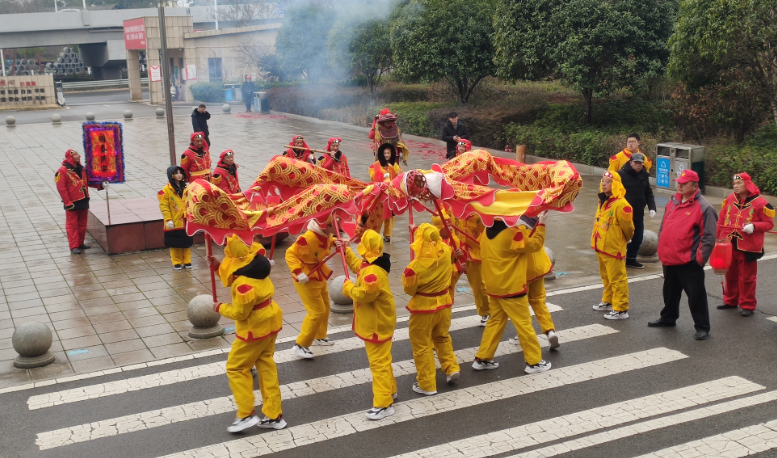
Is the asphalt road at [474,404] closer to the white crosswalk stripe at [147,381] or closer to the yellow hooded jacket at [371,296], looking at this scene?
the white crosswalk stripe at [147,381]

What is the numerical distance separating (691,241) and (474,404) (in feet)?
11.1

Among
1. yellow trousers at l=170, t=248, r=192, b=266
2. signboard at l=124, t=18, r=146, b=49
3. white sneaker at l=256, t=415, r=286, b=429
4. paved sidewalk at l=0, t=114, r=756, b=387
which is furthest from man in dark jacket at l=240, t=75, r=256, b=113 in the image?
white sneaker at l=256, t=415, r=286, b=429

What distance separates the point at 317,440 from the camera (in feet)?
22.3

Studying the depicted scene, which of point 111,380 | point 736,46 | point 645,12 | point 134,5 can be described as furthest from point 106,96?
point 111,380

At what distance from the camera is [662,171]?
17.2 metres

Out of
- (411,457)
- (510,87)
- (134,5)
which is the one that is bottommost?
(411,457)

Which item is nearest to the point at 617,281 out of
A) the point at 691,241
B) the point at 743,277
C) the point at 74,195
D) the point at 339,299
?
the point at 691,241

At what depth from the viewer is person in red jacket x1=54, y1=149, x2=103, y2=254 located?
1284 centimetres

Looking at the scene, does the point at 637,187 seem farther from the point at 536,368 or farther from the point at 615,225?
the point at 536,368

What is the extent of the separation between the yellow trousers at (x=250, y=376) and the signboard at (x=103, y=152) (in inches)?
314

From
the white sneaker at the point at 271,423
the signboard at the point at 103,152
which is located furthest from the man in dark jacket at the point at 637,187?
the signboard at the point at 103,152

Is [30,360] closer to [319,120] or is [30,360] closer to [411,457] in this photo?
[411,457]

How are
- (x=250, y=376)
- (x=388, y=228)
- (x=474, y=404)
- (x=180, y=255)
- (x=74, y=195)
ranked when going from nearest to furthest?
(x=250, y=376) → (x=474, y=404) → (x=180, y=255) → (x=74, y=195) → (x=388, y=228)

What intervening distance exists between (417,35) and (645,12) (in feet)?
26.4
